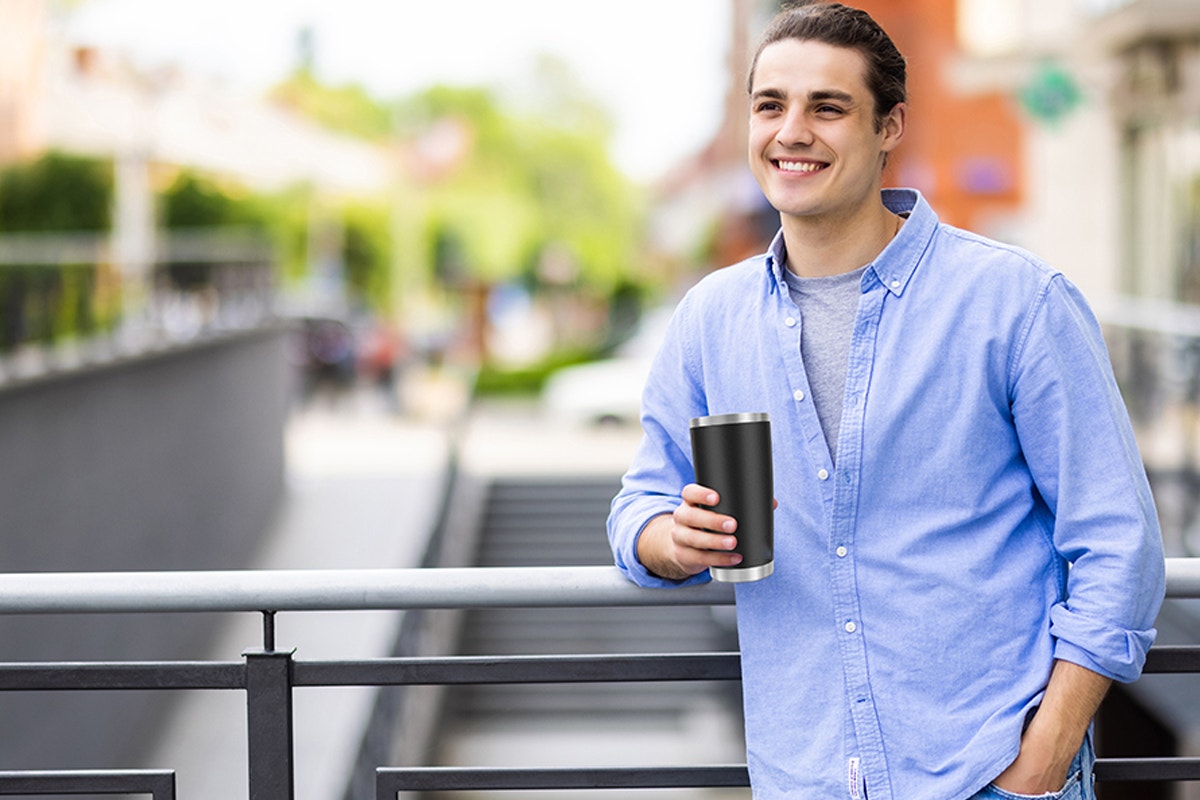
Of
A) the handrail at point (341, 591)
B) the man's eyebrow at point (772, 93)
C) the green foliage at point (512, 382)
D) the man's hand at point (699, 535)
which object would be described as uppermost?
the green foliage at point (512, 382)

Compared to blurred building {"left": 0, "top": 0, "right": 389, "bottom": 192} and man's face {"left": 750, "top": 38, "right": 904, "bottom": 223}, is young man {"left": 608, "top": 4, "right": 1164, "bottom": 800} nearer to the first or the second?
man's face {"left": 750, "top": 38, "right": 904, "bottom": 223}

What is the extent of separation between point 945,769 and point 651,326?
27829mm

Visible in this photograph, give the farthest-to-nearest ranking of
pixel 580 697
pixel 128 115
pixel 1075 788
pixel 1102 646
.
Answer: pixel 580 697 < pixel 128 115 < pixel 1075 788 < pixel 1102 646

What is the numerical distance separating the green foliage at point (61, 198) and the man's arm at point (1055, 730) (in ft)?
68.0

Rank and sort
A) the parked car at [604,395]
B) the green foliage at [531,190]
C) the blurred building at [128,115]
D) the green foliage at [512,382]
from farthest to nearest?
the green foliage at [531,190], the green foliage at [512,382], the parked car at [604,395], the blurred building at [128,115]

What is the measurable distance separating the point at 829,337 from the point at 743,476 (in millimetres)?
289

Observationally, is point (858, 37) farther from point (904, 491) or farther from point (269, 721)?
point (269, 721)

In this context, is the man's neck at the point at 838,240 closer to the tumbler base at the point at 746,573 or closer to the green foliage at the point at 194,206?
the tumbler base at the point at 746,573

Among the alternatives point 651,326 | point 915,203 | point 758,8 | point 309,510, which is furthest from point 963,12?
point 915,203

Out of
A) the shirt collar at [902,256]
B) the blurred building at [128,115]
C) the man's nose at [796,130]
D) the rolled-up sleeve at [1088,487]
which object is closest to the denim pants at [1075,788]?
the rolled-up sleeve at [1088,487]

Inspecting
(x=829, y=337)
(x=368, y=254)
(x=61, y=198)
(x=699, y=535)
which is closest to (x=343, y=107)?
(x=368, y=254)

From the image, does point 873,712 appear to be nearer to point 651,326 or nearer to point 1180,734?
point 1180,734

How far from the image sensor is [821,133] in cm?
212

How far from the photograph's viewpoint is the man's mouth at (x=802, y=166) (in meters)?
2.12
